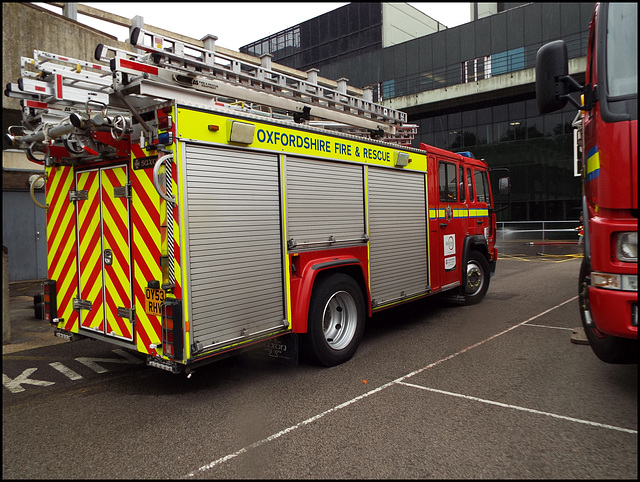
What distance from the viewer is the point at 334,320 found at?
566 cm

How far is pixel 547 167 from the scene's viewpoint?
88.0ft

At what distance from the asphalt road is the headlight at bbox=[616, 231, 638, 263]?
130 centimetres

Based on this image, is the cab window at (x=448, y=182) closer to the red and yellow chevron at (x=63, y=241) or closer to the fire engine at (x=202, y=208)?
the fire engine at (x=202, y=208)

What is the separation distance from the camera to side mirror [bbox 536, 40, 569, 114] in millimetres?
3986

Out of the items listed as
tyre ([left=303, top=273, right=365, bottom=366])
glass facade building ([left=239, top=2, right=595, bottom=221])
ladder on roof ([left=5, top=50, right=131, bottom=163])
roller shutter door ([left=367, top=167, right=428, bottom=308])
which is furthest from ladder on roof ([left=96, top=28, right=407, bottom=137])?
glass facade building ([left=239, top=2, right=595, bottom=221])

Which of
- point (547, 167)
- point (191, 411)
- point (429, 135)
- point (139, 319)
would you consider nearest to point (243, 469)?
point (191, 411)

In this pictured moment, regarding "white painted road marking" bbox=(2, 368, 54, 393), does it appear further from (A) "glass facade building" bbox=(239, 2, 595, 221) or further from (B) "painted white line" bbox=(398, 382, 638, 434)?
(A) "glass facade building" bbox=(239, 2, 595, 221)

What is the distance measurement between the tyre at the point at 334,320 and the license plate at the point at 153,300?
158 centimetres

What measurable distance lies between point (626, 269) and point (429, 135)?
28565mm

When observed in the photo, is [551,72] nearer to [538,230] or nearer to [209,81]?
[209,81]

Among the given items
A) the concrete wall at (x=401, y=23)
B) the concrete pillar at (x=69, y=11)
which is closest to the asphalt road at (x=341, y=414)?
the concrete pillar at (x=69, y=11)

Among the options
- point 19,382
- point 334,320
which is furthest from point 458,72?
point 19,382

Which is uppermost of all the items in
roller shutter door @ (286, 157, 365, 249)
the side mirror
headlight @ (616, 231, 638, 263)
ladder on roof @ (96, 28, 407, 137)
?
ladder on roof @ (96, 28, 407, 137)

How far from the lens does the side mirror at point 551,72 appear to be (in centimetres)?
399
